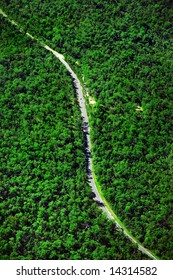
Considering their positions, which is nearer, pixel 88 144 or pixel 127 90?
pixel 88 144

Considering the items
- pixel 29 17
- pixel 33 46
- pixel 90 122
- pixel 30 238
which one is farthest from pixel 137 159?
pixel 29 17

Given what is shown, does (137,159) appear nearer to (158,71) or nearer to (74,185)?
(74,185)

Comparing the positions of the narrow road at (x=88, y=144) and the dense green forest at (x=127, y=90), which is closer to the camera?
the narrow road at (x=88, y=144)

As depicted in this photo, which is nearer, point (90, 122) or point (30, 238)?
point (30, 238)

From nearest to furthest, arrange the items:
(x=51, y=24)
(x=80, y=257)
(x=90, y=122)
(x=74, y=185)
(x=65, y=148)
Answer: (x=80, y=257) → (x=74, y=185) → (x=65, y=148) → (x=90, y=122) → (x=51, y=24)

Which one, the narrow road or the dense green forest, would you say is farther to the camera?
the dense green forest

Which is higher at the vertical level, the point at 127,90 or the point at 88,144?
the point at 127,90

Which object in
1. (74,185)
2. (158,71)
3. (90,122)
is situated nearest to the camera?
(74,185)

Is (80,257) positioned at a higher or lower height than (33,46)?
lower
